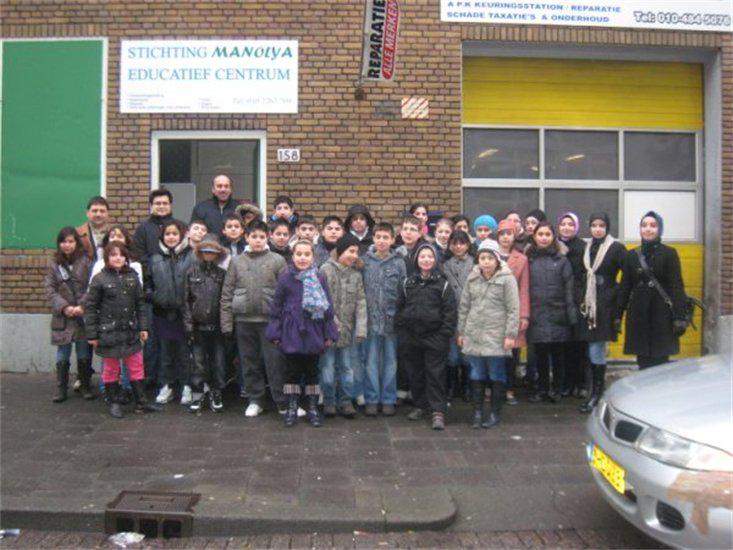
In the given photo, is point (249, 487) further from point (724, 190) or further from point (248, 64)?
point (724, 190)

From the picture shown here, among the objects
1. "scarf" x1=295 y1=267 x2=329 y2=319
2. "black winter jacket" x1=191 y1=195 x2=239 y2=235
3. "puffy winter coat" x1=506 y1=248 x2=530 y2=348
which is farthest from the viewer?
"black winter jacket" x1=191 y1=195 x2=239 y2=235

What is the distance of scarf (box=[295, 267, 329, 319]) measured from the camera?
6.27 metres

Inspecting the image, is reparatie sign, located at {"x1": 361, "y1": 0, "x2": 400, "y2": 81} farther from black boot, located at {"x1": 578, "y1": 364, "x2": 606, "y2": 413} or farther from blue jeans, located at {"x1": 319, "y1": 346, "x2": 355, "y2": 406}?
black boot, located at {"x1": 578, "y1": 364, "x2": 606, "y2": 413}

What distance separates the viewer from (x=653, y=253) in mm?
6809

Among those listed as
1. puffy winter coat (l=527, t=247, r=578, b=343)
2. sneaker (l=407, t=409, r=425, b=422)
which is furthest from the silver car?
puffy winter coat (l=527, t=247, r=578, b=343)

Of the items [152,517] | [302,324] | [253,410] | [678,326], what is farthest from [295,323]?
[678,326]

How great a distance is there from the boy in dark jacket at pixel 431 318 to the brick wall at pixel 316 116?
240cm

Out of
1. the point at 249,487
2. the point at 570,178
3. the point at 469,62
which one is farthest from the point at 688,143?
the point at 249,487

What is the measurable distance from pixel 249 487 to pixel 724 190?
7.17 m

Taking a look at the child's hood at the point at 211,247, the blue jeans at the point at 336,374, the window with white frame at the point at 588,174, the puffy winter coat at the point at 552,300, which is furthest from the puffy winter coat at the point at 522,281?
the child's hood at the point at 211,247

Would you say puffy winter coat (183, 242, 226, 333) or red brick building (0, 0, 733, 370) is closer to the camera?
puffy winter coat (183, 242, 226, 333)

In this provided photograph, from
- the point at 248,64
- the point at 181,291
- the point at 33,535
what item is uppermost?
the point at 248,64

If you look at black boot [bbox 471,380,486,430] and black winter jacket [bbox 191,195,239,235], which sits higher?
black winter jacket [bbox 191,195,239,235]

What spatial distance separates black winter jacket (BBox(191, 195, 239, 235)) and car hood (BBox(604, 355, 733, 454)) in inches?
179
